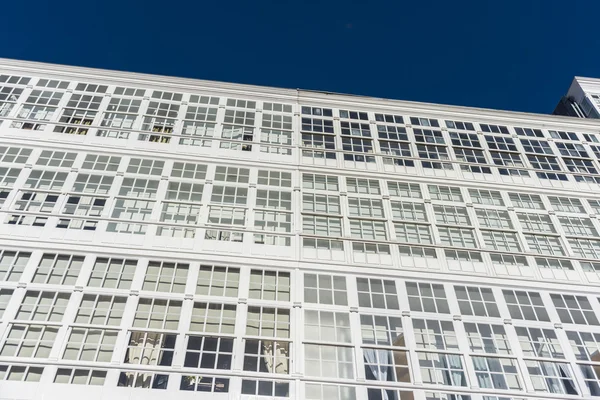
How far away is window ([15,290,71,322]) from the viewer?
20.6 meters

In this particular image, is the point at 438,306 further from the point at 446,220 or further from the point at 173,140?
the point at 173,140

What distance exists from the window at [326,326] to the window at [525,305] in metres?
8.19

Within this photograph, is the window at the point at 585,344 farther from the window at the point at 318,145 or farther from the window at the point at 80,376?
the window at the point at 80,376

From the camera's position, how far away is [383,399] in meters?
19.5

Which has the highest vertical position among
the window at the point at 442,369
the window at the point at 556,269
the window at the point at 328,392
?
→ the window at the point at 556,269

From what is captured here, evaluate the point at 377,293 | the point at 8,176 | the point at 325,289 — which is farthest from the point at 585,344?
the point at 8,176

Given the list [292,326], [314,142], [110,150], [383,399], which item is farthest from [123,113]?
[383,399]

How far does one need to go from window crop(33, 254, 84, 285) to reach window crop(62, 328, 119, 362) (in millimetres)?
2850

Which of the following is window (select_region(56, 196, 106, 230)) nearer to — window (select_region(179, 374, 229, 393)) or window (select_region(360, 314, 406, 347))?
window (select_region(179, 374, 229, 393))

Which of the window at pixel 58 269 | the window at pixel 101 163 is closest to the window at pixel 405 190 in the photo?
the window at pixel 101 163

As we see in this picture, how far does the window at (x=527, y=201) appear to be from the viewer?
29125mm

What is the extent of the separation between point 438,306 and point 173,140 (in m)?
18.0

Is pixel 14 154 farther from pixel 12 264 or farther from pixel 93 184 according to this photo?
pixel 12 264

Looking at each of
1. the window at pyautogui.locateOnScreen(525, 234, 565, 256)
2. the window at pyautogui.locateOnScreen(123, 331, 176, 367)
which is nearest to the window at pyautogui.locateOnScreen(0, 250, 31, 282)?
the window at pyautogui.locateOnScreen(123, 331, 176, 367)
